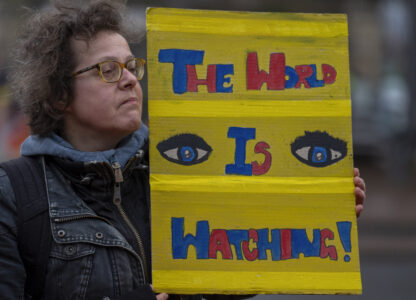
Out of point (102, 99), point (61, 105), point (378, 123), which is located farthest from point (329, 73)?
point (378, 123)

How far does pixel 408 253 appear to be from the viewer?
27.2 ft

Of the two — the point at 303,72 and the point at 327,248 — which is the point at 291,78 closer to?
the point at 303,72

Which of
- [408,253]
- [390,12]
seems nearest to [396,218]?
[408,253]

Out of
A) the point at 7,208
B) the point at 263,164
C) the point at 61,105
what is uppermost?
the point at 61,105

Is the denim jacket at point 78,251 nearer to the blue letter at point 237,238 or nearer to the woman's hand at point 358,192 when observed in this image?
the blue letter at point 237,238

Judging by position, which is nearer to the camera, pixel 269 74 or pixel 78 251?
pixel 78 251

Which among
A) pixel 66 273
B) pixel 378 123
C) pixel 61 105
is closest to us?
pixel 66 273

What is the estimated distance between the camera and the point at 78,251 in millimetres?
2010

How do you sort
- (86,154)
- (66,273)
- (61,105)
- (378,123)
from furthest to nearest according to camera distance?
(378,123) → (61,105) → (86,154) → (66,273)

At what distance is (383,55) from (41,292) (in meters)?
18.5

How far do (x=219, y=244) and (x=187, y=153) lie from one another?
1.00 feet

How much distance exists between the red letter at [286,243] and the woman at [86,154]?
27 cm

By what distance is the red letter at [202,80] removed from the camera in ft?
7.28

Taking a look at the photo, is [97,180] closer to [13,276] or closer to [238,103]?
[13,276]
